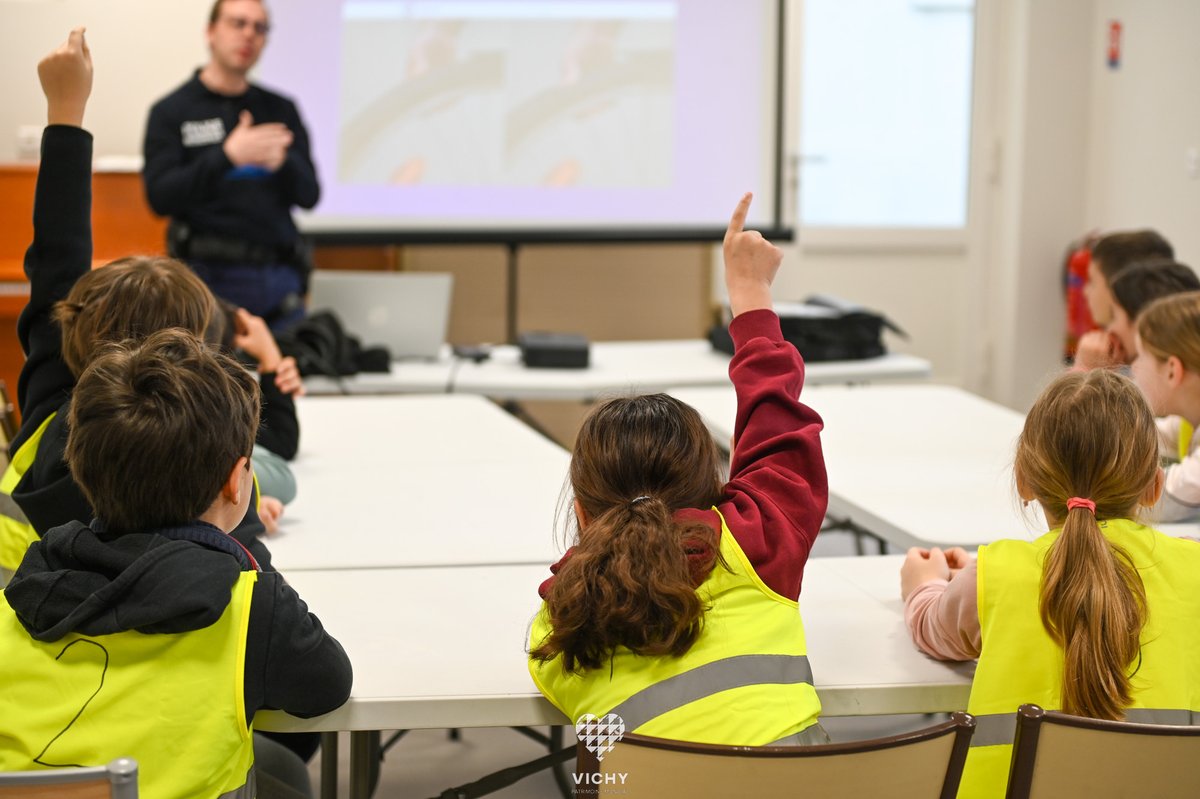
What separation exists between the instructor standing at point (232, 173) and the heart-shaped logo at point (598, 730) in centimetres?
271

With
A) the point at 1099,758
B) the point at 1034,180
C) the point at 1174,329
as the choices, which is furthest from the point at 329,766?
the point at 1034,180

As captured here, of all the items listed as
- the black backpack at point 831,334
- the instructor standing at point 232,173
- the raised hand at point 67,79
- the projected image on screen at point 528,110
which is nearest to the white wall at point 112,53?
the projected image on screen at point 528,110

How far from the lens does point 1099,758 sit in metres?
1.17

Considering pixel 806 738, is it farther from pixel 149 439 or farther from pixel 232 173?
pixel 232 173

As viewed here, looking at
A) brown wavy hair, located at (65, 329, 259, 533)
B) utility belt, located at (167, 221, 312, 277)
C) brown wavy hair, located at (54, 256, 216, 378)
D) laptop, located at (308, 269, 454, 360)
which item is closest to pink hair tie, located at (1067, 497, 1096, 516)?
brown wavy hair, located at (65, 329, 259, 533)

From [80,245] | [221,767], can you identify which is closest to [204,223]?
[80,245]

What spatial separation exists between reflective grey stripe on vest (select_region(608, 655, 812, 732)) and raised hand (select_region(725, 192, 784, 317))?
43cm

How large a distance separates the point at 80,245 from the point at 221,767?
948 mm

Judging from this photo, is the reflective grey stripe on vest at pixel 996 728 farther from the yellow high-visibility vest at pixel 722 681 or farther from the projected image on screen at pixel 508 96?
the projected image on screen at pixel 508 96

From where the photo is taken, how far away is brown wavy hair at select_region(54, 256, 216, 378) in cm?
164

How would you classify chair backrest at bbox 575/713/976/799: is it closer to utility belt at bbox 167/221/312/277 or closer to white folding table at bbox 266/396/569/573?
white folding table at bbox 266/396/569/573

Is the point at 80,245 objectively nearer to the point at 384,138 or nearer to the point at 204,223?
the point at 204,223

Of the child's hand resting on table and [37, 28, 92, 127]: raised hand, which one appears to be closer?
Answer: the child's hand resting on table

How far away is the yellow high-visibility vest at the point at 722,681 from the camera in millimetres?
1214
